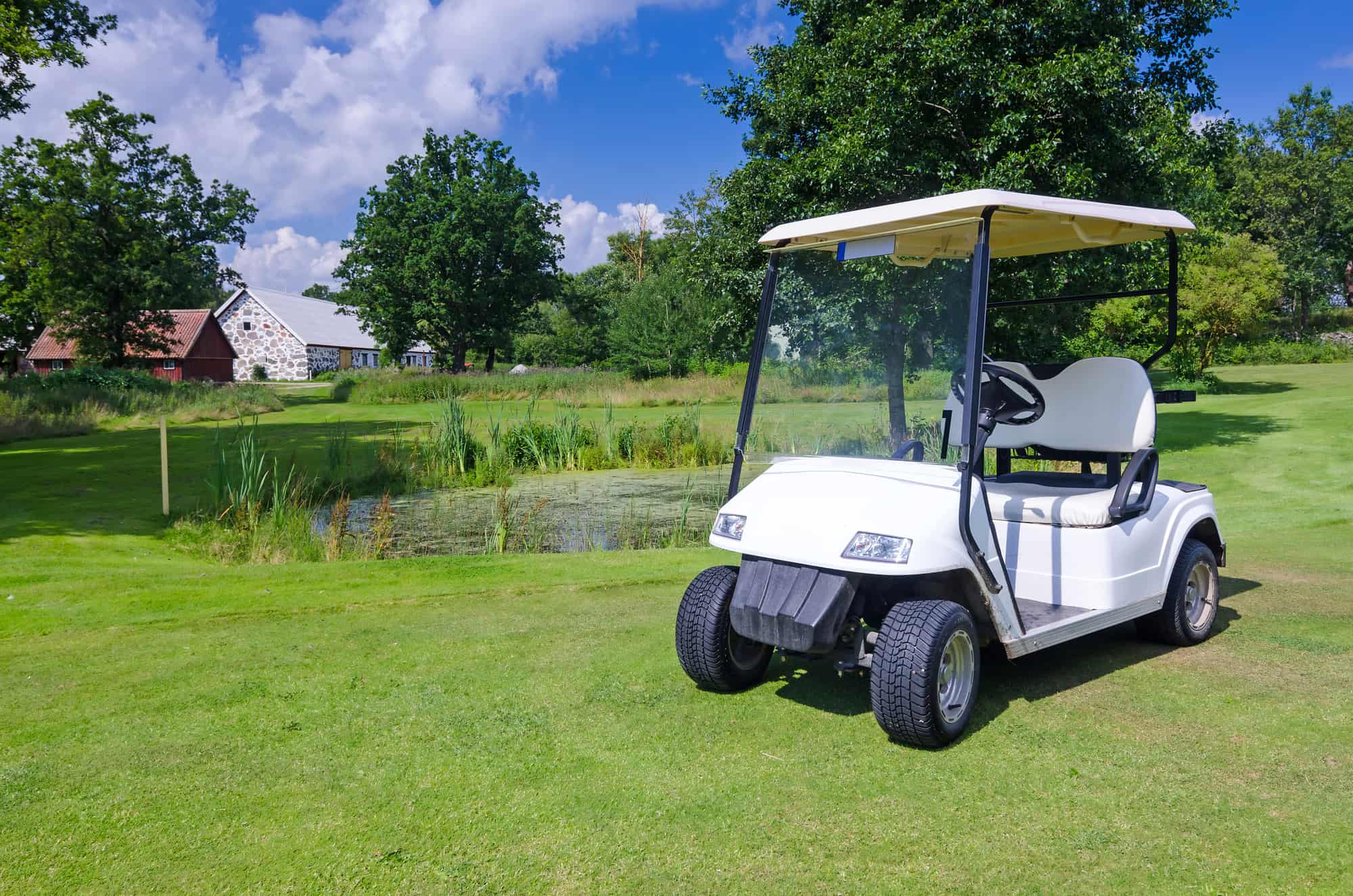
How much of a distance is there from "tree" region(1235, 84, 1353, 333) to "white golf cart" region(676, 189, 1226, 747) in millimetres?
51621

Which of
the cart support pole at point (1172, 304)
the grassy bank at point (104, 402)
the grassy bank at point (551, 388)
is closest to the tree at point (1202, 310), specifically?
the grassy bank at point (551, 388)

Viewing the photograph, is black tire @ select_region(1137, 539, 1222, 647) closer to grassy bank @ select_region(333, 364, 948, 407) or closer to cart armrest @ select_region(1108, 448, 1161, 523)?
cart armrest @ select_region(1108, 448, 1161, 523)

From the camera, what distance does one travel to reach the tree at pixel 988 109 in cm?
1255

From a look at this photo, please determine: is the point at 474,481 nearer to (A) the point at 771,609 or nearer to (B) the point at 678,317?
(A) the point at 771,609

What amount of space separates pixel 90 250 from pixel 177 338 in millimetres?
14176

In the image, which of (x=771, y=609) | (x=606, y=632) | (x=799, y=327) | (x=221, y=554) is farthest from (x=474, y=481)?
(x=771, y=609)

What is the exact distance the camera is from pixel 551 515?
11297 millimetres

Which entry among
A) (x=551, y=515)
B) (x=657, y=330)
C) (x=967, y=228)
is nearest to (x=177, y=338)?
(x=657, y=330)

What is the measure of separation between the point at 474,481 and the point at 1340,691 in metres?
11.4

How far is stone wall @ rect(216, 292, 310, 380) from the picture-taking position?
59.9 meters

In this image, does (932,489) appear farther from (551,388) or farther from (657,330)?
(657,330)

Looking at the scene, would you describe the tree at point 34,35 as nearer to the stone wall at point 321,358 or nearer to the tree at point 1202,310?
the tree at point 1202,310

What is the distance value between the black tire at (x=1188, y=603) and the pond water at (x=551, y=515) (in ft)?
14.8

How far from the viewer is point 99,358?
118ft
